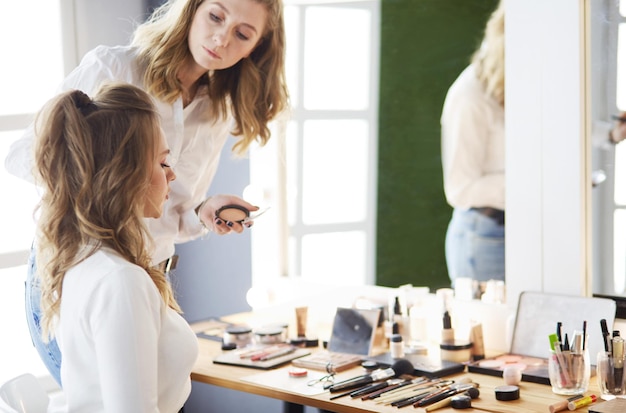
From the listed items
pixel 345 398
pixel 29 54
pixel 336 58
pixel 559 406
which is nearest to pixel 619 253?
pixel 559 406

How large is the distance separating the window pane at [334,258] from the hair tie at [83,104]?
1.24 meters

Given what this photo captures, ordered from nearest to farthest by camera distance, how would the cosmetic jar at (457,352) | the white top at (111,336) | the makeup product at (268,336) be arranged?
the white top at (111,336) < the cosmetic jar at (457,352) < the makeup product at (268,336)

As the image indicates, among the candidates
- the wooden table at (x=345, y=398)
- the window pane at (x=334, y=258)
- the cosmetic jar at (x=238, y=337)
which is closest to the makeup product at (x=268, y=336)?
the cosmetic jar at (x=238, y=337)

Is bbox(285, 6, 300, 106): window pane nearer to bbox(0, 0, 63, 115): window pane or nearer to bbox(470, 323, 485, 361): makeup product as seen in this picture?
bbox(0, 0, 63, 115): window pane

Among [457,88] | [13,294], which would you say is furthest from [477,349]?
[13,294]

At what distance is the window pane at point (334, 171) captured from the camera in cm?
262

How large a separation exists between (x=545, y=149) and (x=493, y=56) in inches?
Result: 11.4

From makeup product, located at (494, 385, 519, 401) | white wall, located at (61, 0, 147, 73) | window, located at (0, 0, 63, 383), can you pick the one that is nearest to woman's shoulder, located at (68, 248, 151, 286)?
makeup product, located at (494, 385, 519, 401)

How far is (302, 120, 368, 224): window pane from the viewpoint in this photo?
8.61 feet

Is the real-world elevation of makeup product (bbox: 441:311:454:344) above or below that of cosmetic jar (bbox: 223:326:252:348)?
above

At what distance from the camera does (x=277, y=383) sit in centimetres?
206

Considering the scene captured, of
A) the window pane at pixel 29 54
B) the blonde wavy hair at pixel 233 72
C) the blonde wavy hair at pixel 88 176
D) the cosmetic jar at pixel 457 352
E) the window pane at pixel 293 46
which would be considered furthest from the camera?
the window pane at pixel 293 46

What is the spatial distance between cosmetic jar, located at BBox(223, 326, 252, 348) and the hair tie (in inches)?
42.8

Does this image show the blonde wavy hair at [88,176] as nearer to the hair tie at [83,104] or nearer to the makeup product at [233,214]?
the hair tie at [83,104]
